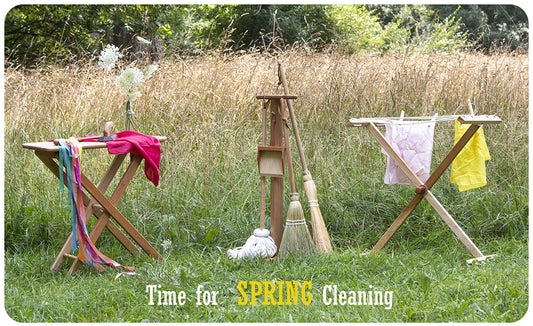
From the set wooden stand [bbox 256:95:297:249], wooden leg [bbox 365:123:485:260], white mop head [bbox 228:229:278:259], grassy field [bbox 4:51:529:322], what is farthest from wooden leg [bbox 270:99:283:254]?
wooden leg [bbox 365:123:485:260]

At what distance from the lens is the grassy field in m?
2.83

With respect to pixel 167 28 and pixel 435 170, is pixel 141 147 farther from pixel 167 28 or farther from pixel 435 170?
pixel 167 28

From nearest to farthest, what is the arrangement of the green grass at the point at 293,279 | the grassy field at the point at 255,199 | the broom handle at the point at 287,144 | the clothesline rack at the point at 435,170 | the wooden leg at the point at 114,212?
the green grass at the point at 293,279, the grassy field at the point at 255,199, the wooden leg at the point at 114,212, the clothesline rack at the point at 435,170, the broom handle at the point at 287,144

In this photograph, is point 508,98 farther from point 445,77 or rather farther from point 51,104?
point 51,104

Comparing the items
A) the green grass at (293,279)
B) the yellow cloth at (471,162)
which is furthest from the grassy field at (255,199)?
the yellow cloth at (471,162)

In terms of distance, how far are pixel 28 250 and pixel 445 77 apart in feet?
13.1

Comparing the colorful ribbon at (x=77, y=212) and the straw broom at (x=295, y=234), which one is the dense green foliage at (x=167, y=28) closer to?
the straw broom at (x=295, y=234)

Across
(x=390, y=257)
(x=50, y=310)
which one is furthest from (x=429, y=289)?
(x=50, y=310)

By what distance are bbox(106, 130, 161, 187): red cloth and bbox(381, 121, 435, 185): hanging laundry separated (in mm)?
1469

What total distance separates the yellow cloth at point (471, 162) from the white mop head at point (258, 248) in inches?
49.5

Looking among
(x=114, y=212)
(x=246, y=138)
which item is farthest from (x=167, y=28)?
(x=114, y=212)

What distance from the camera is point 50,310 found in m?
2.79

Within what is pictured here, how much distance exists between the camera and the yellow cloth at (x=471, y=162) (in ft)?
11.3

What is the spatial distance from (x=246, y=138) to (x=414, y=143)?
151 cm
